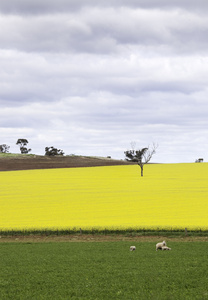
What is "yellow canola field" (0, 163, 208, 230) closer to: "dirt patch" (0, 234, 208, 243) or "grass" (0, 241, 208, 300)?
"dirt patch" (0, 234, 208, 243)

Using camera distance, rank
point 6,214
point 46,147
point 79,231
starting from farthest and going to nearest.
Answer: point 46,147 → point 6,214 → point 79,231

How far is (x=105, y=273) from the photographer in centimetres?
1362

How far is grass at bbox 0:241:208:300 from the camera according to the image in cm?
1145

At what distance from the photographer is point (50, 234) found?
25.3 meters

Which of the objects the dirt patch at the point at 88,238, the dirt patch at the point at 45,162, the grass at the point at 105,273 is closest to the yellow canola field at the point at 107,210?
the dirt patch at the point at 88,238

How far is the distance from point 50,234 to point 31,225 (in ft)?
6.47

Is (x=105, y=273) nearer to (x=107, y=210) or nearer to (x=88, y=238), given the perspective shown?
(x=88, y=238)

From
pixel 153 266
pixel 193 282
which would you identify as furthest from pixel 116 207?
pixel 193 282

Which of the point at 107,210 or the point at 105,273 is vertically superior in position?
the point at 107,210

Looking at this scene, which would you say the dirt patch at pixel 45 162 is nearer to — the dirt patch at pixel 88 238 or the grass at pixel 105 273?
the dirt patch at pixel 88 238

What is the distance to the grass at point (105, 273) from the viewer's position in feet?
37.6

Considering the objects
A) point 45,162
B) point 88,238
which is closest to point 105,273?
point 88,238

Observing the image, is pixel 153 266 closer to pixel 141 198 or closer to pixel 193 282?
pixel 193 282

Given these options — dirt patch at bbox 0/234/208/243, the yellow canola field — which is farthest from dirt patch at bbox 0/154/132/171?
dirt patch at bbox 0/234/208/243
